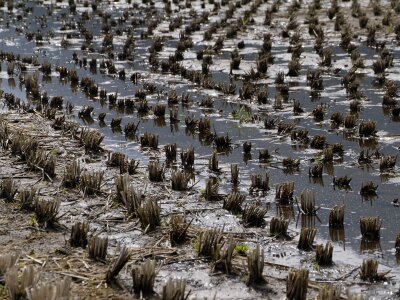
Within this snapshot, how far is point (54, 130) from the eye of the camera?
9742mm

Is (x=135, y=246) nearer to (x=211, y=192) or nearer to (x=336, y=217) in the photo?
(x=211, y=192)

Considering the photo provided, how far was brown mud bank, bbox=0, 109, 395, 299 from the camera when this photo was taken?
5.17m

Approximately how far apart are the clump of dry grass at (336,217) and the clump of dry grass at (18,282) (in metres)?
2.88

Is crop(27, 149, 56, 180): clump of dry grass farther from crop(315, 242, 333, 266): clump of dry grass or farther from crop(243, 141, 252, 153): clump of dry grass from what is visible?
crop(315, 242, 333, 266): clump of dry grass

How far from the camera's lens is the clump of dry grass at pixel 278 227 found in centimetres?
616

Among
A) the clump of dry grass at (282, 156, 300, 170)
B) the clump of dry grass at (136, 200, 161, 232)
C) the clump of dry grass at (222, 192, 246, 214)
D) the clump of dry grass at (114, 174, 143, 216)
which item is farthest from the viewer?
the clump of dry grass at (282, 156, 300, 170)

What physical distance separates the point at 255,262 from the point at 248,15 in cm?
1545

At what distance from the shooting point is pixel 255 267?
5262 mm

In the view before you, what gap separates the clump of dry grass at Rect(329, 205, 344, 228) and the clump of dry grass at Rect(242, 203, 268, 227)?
614mm

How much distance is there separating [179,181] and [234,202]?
0.84 metres

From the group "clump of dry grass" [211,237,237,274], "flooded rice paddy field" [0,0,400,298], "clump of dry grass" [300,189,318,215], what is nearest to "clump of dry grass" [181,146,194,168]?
"flooded rice paddy field" [0,0,400,298]

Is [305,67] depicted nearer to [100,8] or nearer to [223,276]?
[223,276]

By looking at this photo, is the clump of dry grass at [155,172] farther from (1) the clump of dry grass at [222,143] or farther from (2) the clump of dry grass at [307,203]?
(2) the clump of dry grass at [307,203]

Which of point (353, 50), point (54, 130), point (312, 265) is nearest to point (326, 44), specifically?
point (353, 50)
